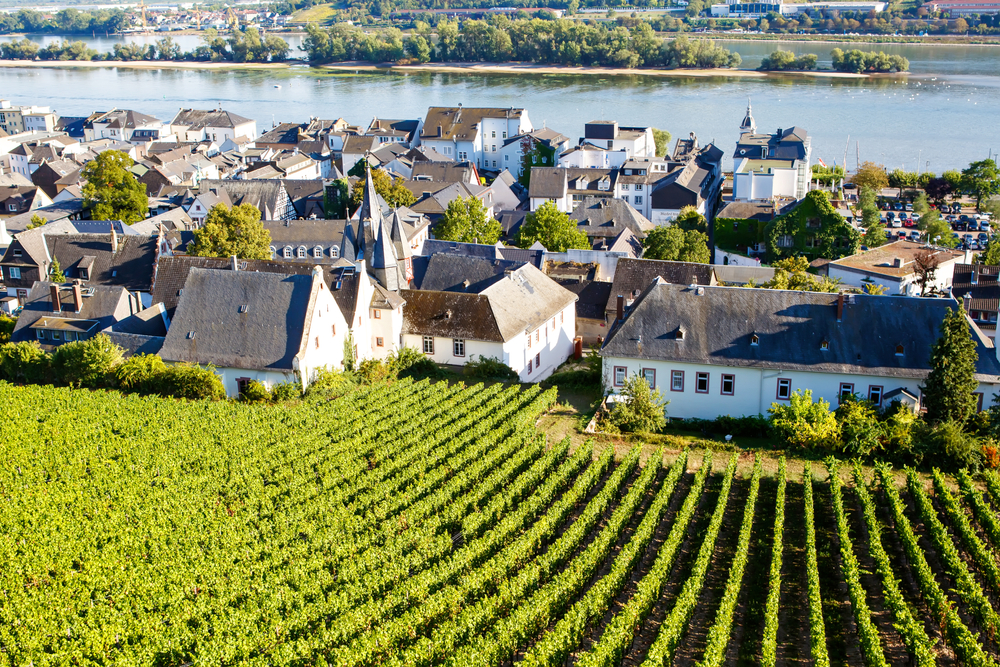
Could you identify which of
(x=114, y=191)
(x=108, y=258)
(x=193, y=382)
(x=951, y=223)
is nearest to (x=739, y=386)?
(x=193, y=382)

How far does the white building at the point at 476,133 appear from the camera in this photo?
100688 mm

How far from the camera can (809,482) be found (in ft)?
89.6

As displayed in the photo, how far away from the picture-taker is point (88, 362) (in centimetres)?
3578

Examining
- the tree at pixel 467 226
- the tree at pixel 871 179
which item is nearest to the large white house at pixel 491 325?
the tree at pixel 467 226

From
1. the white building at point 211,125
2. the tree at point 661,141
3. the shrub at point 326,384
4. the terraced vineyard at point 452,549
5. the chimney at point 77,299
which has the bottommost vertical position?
the terraced vineyard at point 452,549

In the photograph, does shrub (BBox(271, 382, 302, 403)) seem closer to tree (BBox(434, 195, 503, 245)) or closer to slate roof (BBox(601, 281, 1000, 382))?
slate roof (BBox(601, 281, 1000, 382))

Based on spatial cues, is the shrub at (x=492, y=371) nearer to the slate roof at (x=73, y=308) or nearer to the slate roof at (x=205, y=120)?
the slate roof at (x=73, y=308)

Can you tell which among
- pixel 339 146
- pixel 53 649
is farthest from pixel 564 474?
pixel 339 146

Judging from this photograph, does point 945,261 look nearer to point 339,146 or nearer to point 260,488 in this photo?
point 260,488

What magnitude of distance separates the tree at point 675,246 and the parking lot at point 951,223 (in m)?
17.4

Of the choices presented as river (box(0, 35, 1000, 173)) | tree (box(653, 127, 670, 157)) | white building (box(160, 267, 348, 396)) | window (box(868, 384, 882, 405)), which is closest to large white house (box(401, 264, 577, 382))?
white building (box(160, 267, 348, 396))

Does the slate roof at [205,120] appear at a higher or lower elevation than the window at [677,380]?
higher

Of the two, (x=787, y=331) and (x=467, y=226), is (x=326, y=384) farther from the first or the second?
(x=467, y=226)

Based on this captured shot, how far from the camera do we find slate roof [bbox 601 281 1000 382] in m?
32.9
